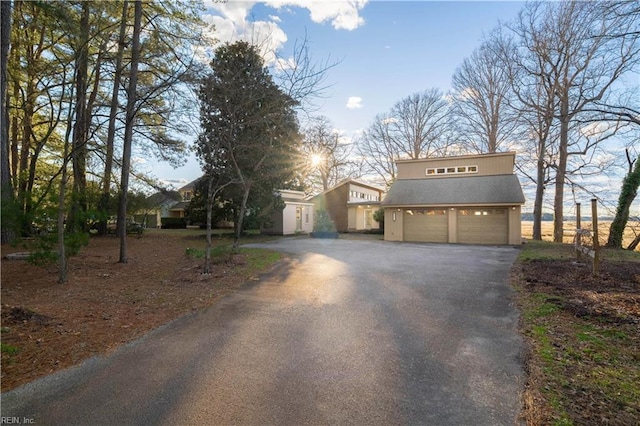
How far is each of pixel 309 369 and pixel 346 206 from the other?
22.2 meters

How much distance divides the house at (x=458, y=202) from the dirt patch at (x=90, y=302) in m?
10.8

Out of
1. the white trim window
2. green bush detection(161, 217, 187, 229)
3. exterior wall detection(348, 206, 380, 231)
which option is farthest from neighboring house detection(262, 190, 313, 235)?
green bush detection(161, 217, 187, 229)

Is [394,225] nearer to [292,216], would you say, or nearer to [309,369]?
[292,216]

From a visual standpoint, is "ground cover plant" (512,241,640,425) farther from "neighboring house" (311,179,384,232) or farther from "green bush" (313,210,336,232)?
"neighboring house" (311,179,384,232)

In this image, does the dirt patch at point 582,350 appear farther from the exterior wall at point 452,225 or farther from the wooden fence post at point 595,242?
the exterior wall at point 452,225

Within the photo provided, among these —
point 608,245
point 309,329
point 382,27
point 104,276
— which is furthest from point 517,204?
point 104,276

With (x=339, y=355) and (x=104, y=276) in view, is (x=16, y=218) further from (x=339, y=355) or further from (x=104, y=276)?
(x=339, y=355)

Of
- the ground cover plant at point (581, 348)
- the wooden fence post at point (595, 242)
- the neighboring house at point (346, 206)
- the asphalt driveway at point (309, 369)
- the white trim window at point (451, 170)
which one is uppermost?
the white trim window at point (451, 170)

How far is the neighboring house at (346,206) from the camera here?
2528cm

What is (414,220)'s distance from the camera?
17.7m

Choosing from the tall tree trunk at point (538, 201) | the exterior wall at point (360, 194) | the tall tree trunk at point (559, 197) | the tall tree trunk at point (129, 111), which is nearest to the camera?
the tall tree trunk at point (129, 111)

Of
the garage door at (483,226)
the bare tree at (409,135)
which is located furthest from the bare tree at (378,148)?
the garage door at (483,226)

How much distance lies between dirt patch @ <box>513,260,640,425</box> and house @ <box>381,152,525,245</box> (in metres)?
8.90

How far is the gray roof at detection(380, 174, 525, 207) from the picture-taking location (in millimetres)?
15734
